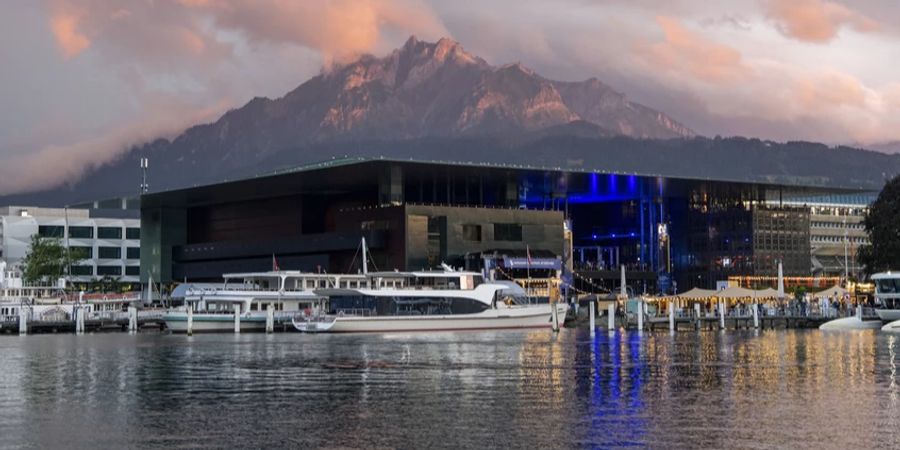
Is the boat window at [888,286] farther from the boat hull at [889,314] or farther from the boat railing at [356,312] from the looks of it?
the boat railing at [356,312]

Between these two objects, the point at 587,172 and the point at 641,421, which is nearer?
the point at 641,421

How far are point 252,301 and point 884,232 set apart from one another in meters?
60.4

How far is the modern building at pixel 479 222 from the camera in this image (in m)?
142

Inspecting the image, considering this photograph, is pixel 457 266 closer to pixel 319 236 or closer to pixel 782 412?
pixel 319 236

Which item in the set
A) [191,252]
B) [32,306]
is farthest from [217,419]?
[191,252]

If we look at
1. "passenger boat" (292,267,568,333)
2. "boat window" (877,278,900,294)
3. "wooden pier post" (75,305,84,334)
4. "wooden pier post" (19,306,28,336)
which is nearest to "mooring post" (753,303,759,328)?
"boat window" (877,278,900,294)

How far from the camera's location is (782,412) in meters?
41.8

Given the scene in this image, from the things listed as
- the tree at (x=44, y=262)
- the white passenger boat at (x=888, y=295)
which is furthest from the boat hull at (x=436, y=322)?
the tree at (x=44, y=262)

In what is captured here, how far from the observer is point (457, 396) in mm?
47625

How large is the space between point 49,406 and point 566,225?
11268 cm

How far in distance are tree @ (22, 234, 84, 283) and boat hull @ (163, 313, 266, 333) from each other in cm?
5734

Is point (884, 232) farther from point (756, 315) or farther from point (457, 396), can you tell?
point (457, 396)

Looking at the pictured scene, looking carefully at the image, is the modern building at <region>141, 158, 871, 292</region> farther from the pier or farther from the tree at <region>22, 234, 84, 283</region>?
the pier

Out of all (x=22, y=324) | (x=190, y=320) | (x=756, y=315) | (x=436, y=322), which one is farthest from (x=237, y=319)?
(x=756, y=315)
